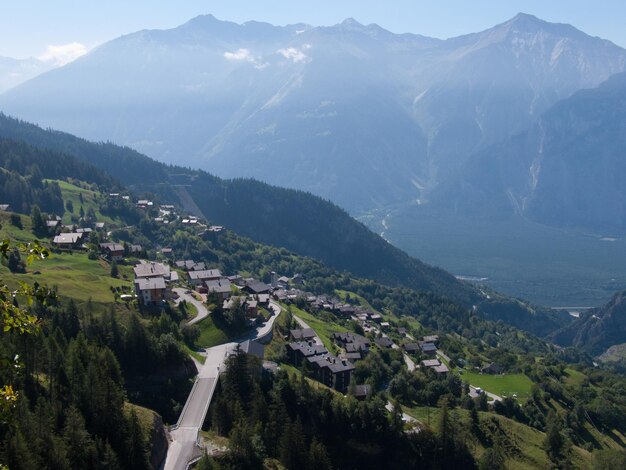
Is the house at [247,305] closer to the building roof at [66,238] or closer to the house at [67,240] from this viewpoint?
the house at [67,240]

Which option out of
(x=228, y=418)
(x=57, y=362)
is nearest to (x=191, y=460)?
(x=228, y=418)

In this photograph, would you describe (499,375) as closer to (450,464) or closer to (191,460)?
(450,464)

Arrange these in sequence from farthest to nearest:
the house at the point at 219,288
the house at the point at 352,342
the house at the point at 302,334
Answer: the house at the point at 352,342
the house at the point at 219,288
the house at the point at 302,334

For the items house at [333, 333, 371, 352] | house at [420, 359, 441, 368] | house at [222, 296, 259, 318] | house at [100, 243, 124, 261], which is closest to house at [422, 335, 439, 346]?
house at [420, 359, 441, 368]

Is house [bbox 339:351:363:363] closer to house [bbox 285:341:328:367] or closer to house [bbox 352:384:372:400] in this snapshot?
house [bbox 285:341:328:367]

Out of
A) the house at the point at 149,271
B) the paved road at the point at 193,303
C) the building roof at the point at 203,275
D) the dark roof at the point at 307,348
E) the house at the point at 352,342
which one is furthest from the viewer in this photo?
the building roof at the point at 203,275

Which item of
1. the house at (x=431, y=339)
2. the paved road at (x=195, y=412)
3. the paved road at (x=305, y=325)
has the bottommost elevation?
the house at (x=431, y=339)

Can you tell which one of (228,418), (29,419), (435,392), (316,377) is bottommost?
(435,392)

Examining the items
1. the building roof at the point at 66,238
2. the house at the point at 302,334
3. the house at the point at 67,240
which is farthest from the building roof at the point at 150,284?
the building roof at the point at 66,238
